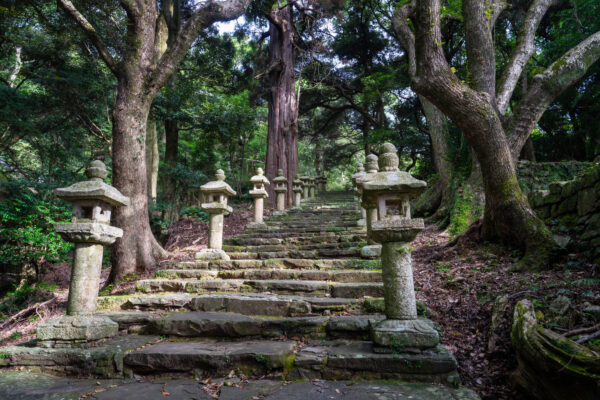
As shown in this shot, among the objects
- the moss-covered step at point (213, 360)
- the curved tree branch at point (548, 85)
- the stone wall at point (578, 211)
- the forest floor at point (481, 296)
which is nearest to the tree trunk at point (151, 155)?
the forest floor at point (481, 296)

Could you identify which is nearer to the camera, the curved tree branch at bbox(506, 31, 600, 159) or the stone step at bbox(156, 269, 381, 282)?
the stone step at bbox(156, 269, 381, 282)

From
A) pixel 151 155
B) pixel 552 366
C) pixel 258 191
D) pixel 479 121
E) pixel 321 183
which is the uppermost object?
pixel 321 183

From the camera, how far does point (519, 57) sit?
6.19m

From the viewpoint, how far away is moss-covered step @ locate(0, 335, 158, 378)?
3051mm

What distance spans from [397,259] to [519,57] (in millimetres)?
5490

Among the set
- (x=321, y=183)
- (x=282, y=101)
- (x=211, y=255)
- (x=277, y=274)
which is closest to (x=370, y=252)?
(x=277, y=274)

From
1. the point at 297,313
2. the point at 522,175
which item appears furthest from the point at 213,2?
the point at 522,175

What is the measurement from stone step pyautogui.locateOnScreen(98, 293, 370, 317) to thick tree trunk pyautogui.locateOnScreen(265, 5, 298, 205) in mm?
8317

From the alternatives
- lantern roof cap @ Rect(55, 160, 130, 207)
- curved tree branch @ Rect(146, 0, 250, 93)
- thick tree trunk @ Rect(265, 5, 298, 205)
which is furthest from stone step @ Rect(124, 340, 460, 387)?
thick tree trunk @ Rect(265, 5, 298, 205)

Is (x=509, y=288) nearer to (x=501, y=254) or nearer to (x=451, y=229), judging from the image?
(x=501, y=254)

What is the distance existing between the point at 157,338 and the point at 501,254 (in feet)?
16.0

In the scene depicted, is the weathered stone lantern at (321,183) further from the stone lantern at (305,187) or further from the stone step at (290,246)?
the stone step at (290,246)

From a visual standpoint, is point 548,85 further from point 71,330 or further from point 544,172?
point 71,330

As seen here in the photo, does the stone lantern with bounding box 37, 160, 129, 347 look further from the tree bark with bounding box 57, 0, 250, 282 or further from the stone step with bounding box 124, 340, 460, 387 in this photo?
the tree bark with bounding box 57, 0, 250, 282
